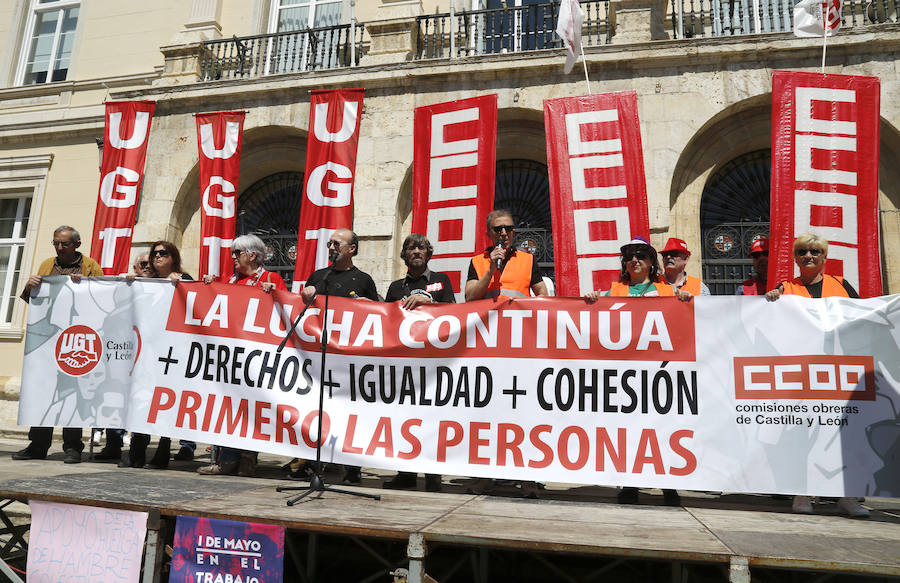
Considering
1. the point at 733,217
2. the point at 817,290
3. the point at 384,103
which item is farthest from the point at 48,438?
the point at 733,217

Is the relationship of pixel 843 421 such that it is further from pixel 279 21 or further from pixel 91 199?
pixel 91 199

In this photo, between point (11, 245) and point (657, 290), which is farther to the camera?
point (11, 245)

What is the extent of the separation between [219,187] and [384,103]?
111 inches

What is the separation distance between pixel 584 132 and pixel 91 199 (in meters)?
9.38

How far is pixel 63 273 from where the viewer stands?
5.59 metres

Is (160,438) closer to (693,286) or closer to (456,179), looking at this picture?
(456,179)

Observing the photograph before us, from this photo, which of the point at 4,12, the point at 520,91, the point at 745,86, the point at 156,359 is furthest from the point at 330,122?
the point at 4,12

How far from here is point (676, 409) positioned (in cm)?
396

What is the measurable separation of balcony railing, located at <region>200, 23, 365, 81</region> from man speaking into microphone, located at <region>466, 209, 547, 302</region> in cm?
710

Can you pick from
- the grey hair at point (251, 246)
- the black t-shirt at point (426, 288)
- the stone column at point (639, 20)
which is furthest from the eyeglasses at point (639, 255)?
the stone column at point (639, 20)

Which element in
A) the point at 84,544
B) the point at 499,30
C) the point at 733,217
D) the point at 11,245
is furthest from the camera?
the point at 11,245

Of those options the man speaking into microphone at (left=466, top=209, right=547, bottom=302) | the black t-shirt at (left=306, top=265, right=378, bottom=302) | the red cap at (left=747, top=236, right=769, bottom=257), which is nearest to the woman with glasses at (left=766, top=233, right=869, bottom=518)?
the man speaking into microphone at (left=466, top=209, right=547, bottom=302)

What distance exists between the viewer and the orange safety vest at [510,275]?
184 inches

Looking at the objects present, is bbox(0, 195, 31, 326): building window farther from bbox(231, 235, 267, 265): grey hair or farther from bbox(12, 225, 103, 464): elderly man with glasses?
bbox(231, 235, 267, 265): grey hair
